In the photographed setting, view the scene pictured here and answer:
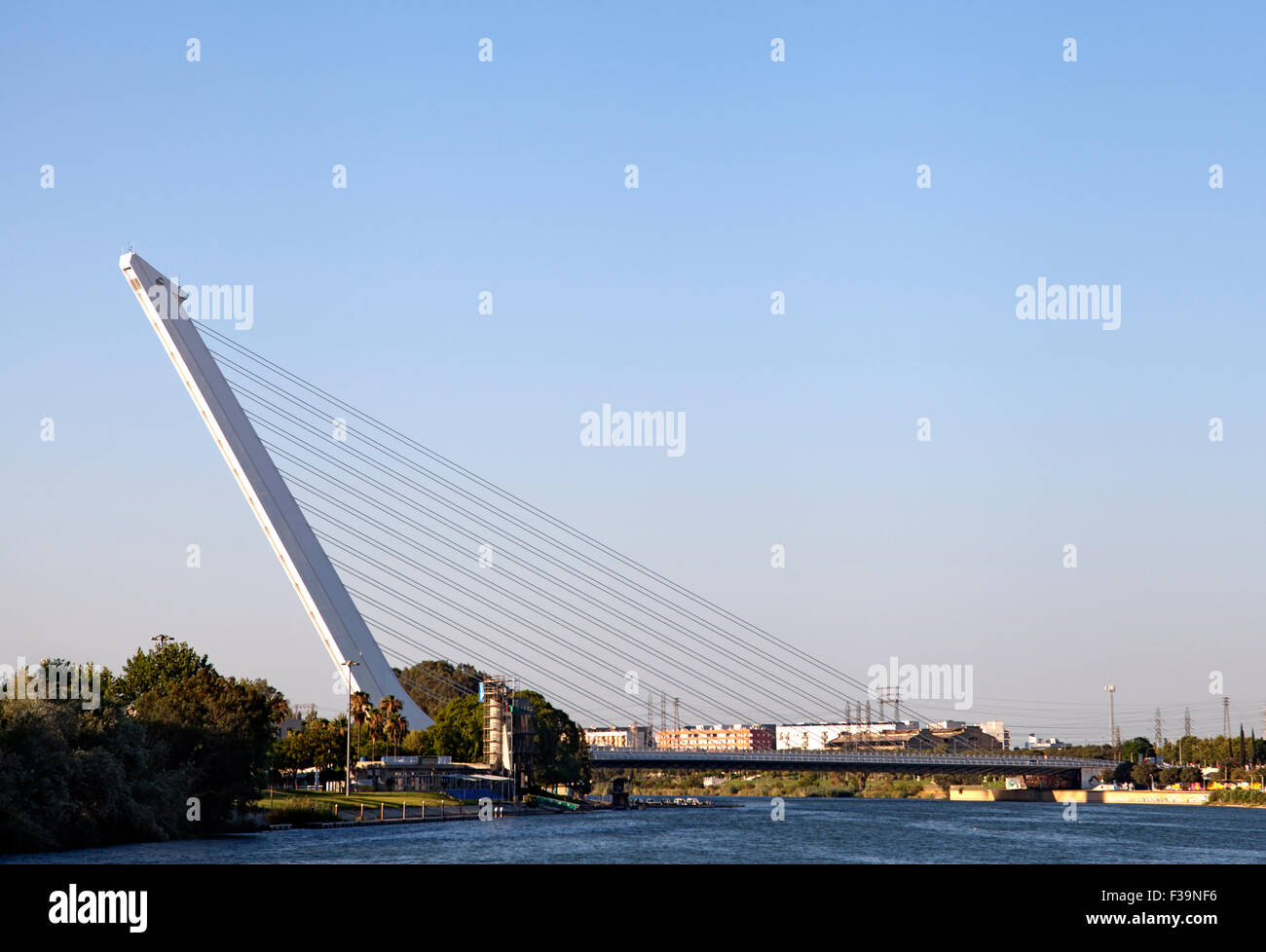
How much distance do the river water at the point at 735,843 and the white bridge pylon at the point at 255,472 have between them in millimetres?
19257

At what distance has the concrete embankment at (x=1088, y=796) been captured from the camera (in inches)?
6176

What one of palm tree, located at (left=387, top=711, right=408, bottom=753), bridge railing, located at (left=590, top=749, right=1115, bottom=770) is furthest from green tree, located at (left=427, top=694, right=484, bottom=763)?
bridge railing, located at (left=590, top=749, right=1115, bottom=770)

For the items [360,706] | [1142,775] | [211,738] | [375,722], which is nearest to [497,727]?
[375,722]

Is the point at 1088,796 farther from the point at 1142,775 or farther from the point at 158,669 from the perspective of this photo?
the point at 158,669

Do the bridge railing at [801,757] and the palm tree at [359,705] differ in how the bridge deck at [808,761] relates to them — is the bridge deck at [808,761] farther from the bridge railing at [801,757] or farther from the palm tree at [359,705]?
the palm tree at [359,705]

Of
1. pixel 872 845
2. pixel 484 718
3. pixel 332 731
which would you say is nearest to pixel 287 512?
pixel 332 731

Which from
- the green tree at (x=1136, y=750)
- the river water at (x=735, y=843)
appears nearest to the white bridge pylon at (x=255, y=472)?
the river water at (x=735, y=843)

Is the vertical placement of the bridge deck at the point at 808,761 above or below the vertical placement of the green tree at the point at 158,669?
below

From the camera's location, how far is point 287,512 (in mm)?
102312

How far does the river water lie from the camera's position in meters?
57.4

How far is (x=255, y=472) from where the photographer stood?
331 feet

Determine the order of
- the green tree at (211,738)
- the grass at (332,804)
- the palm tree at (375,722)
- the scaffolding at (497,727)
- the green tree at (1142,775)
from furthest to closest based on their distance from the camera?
1. the green tree at (1142,775)
2. the scaffolding at (497,727)
3. the palm tree at (375,722)
4. the grass at (332,804)
5. the green tree at (211,738)

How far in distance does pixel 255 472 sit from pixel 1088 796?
113257 mm
